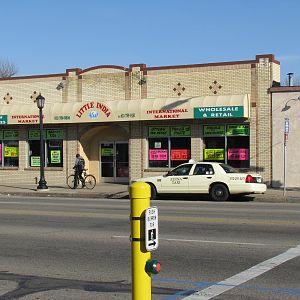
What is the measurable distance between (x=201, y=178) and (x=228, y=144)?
4851 mm

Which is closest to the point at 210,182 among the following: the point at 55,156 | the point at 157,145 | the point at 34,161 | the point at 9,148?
the point at 157,145

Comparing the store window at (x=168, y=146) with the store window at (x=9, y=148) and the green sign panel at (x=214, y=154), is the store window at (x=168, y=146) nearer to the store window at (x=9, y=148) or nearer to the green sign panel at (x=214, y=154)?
the green sign panel at (x=214, y=154)

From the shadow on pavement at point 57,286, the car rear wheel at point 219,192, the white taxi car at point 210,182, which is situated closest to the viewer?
the shadow on pavement at point 57,286

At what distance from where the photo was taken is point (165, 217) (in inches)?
551

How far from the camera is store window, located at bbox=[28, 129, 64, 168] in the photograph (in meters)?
28.1

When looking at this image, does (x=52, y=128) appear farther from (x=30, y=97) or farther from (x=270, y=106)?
(x=270, y=106)

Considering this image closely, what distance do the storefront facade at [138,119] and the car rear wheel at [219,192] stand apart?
4.50 m

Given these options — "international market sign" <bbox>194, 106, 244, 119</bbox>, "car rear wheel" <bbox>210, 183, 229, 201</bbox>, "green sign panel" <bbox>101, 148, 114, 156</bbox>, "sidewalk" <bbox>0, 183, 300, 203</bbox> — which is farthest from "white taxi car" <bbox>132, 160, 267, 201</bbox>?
"green sign panel" <bbox>101, 148, 114, 156</bbox>

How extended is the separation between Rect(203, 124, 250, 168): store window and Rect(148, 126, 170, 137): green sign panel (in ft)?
6.12

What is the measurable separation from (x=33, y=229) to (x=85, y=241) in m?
2.16

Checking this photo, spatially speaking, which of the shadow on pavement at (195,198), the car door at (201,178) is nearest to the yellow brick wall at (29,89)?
the shadow on pavement at (195,198)

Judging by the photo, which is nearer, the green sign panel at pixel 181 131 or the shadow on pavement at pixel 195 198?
the shadow on pavement at pixel 195 198

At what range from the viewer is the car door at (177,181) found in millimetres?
20078

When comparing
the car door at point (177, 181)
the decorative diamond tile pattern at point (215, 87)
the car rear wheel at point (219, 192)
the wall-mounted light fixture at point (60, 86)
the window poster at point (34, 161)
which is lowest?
the car rear wheel at point (219, 192)
